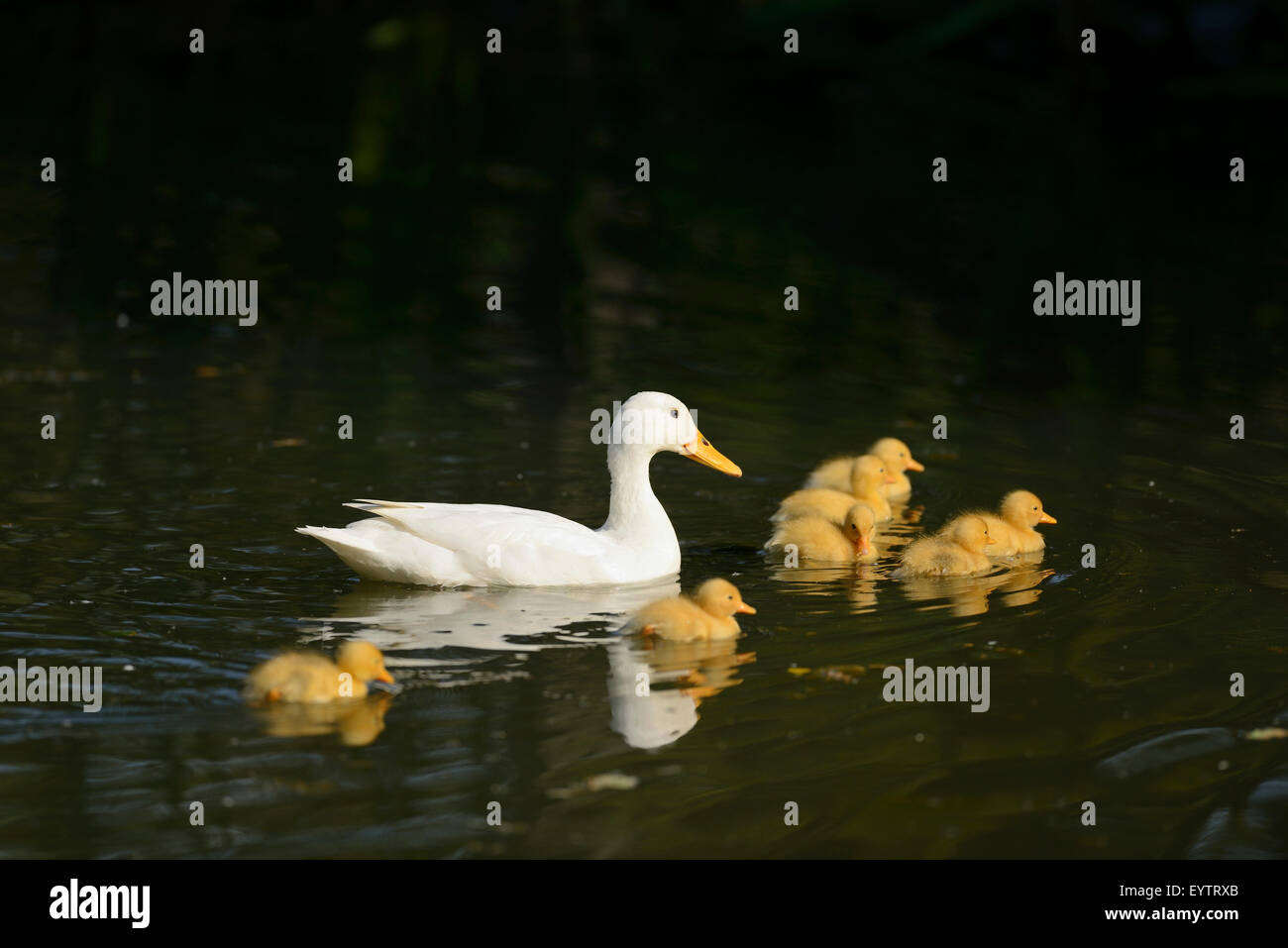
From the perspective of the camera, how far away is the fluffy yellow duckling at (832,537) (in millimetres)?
9438

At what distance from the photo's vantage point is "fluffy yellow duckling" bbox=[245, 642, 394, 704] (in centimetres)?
707

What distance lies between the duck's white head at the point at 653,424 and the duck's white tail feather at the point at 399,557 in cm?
114

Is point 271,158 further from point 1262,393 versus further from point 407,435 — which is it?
point 1262,393

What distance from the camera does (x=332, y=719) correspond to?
7.00m

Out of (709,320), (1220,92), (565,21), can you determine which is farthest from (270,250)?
(565,21)

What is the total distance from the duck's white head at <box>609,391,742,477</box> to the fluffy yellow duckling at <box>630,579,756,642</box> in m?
1.31

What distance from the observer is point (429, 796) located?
6340 mm

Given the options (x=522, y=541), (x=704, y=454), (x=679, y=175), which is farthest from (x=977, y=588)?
(x=679, y=175)

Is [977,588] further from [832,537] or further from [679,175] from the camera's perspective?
[679,175]

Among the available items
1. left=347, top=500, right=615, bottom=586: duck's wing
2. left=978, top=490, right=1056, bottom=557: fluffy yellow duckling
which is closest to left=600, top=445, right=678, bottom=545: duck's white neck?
left=347, top=500, right=615, bottom=586: duck's wing

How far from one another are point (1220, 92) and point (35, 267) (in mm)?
21434

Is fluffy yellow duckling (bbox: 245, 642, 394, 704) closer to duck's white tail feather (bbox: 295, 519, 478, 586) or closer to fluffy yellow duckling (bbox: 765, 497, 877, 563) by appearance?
duck's white tail feather (bbox: 295, 519, 478, 586)

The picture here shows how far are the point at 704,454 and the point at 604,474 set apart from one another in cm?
167

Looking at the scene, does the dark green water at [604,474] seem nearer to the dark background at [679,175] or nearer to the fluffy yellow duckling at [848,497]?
the dark background at [679,175]
